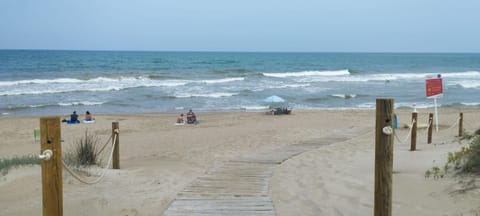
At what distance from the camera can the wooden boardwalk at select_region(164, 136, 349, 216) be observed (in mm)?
5508

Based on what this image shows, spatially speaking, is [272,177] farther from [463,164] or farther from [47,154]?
[47,154]

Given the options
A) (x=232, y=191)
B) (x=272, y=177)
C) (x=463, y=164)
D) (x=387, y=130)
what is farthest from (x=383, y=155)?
(x=272, y=177)

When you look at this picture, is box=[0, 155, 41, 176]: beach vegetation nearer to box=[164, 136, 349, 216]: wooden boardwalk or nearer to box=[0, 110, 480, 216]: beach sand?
box=[0, 110, 480, 216]: beach sand

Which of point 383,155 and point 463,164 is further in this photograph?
point 463,164

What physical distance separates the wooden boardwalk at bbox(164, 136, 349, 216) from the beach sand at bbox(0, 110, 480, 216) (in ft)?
0.52

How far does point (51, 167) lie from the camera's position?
155 inches

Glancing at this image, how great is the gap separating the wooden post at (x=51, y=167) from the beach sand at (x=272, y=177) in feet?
5.24

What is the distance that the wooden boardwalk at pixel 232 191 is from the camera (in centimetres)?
551

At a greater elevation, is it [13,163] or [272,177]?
[13,163]

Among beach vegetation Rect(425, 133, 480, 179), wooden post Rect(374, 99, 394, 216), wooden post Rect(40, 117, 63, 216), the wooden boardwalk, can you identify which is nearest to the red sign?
the wooden boardwalk

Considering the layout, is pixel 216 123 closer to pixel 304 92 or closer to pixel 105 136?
pixel 105 136

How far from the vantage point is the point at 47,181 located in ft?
13.0

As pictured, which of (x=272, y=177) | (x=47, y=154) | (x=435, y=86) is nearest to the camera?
(x=47, y=154)

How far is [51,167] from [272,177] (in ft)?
13.1
